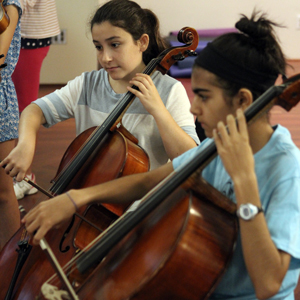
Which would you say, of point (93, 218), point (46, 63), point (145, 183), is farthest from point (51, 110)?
point (46, 63)

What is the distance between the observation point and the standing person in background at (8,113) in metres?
1.53

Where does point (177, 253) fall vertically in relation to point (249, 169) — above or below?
below

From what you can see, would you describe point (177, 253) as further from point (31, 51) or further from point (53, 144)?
point (53, 144)

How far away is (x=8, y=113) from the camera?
62.5 inches

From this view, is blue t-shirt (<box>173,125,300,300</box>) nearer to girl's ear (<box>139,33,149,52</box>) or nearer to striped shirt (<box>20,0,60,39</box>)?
girl's ear (<box>139,33,149,52</box>)

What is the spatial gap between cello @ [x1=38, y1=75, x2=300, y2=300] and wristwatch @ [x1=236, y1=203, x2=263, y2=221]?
3.2 inches

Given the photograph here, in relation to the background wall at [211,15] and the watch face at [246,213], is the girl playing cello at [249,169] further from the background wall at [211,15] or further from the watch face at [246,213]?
the background wall at [211,15]

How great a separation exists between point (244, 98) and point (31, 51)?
69.8 inches

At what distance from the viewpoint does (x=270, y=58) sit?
2.84 feet

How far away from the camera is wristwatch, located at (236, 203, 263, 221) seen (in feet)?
2.40

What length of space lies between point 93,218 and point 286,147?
1.90 ft

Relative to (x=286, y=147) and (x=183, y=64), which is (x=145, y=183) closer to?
(x=286, y=147)

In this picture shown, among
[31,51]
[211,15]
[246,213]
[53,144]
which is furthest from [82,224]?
[211,15]

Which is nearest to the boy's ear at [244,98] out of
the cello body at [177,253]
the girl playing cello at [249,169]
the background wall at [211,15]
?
the girl playing cello at [249,169]
